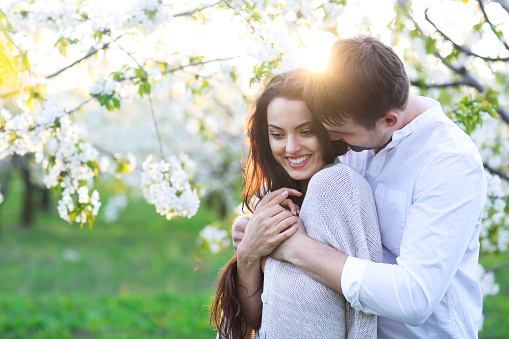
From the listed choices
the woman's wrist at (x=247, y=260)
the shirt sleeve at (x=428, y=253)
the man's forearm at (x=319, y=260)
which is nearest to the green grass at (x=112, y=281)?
the woman's wrist at (x=247, y=260)

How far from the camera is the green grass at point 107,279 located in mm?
6168

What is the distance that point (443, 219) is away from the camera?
1.61m

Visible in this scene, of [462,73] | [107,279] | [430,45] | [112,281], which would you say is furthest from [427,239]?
[107,279]

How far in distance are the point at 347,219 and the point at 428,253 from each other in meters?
0.34

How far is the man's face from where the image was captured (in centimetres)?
193

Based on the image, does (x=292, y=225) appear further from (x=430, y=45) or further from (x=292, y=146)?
(x=430, y=45)

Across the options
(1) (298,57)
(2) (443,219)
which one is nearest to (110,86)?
(1) (298,57)

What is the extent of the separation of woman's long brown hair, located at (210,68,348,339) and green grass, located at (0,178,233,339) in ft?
1.15

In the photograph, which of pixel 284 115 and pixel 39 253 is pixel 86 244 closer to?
pixel 39 253

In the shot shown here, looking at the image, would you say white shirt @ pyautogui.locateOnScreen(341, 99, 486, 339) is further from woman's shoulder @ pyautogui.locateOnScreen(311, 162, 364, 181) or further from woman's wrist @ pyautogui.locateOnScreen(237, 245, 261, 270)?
woman's wrist @ pyautogui.locateOnScreen(237, 245, 261, 270)

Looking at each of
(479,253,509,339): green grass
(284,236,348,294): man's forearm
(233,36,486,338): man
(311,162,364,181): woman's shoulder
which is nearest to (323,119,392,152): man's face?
(233,36,486,338): man

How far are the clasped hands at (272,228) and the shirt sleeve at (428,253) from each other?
0.99 ft

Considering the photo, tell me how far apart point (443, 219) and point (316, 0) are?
6.30 feet

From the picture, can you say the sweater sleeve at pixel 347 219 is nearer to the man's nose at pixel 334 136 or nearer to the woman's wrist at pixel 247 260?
the man's nose at pixel 334 136
